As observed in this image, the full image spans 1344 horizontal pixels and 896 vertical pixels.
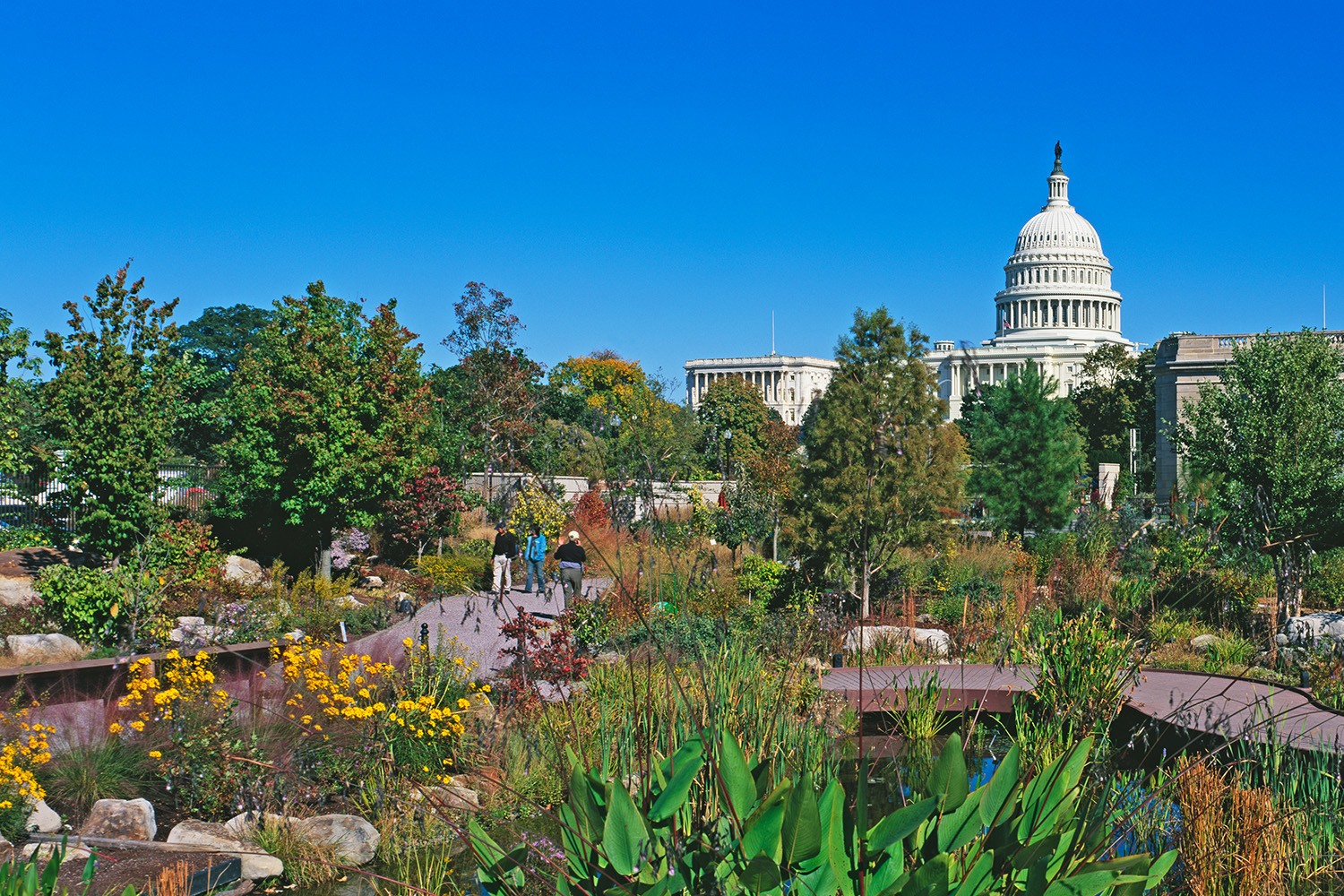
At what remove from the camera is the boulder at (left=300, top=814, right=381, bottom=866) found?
6.37 m

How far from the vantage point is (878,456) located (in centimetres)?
1389

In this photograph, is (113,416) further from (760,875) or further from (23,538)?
(760,875)

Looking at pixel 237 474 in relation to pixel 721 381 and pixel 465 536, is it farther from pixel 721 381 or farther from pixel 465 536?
pixel 721 381

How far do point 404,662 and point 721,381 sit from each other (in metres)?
60.5

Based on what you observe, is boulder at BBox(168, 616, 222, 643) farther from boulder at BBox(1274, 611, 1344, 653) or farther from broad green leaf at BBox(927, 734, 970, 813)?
boulder at BBox(1274, 611, 1344, 653)

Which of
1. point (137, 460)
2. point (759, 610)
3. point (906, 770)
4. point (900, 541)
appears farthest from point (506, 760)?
point (137, 460)

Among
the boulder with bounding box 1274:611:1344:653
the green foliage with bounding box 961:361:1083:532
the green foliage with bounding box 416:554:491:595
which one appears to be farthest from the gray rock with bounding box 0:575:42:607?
the green foliage with bounding box 961:361:1083:532

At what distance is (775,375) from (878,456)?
104238 mm

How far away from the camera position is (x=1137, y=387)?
59594 millimetres

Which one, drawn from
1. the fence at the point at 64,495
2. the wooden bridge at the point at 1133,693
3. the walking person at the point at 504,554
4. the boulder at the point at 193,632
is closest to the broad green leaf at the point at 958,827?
the wooden bridge at the point at 1133,693

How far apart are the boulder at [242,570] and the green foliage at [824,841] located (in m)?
14.4

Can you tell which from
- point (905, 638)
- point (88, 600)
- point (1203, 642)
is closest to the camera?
point (88, 600)

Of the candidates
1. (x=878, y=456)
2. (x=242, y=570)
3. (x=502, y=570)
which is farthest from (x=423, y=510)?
(x=878, y=456)

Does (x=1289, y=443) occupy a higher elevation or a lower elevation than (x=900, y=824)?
higher
